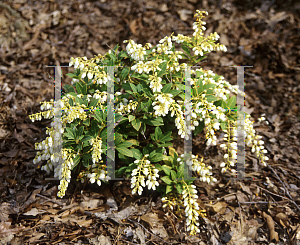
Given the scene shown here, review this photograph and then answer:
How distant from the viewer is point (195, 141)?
358cm

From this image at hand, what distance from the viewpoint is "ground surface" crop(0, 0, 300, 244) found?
2805 millimetres

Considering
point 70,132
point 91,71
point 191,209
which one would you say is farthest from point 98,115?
point 191,209

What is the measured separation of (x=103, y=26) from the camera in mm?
5203

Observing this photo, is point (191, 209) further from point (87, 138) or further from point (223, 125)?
point (87, 138)

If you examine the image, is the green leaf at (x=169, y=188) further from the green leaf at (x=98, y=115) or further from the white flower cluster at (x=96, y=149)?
the green leaf at (x=98, y=115)

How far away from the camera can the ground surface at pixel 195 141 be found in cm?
280

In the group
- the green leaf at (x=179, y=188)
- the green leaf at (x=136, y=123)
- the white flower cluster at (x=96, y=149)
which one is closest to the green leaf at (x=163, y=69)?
the green leaf at (x=136, y=123)

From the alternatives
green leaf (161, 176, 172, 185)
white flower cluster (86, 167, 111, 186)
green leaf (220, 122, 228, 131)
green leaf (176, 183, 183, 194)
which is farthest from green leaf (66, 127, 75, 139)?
green leaf (220, 122, 228, 131)

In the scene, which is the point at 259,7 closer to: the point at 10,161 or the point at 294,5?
the point at 294,5

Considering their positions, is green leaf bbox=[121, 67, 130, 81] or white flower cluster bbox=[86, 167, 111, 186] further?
green leaf bbox=[121, 67, 130, 81]

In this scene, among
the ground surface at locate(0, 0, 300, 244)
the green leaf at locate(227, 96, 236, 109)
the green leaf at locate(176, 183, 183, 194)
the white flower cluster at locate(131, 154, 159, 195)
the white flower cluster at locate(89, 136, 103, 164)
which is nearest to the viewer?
the white flower cluster at locate(89, 136, 103, 164)

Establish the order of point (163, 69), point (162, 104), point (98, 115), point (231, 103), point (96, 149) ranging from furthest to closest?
point (231, 103) < point (163, 69) < point (98, 115) < point (162, 104) < point (96, 149)

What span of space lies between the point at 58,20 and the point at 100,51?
1.24 meters

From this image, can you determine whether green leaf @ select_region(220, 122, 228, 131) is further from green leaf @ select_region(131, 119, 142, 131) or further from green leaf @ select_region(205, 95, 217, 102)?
green leaf @ select_region(131, 119, 142, 131)
